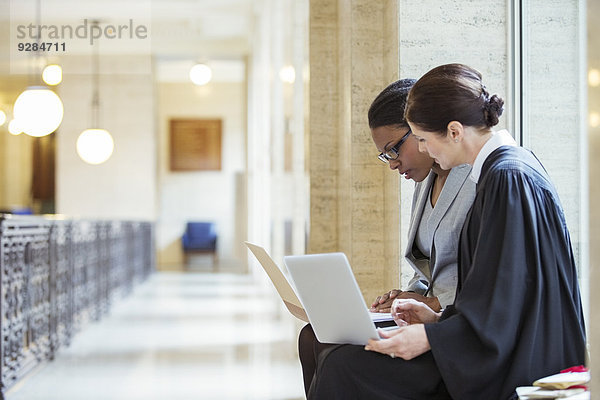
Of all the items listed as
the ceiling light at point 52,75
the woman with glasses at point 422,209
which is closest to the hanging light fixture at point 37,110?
the ceiling light at point 52,75

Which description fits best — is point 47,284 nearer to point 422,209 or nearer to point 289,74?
point 289,74

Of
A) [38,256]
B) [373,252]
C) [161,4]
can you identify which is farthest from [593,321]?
[161,4]

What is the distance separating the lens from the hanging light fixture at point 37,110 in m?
7.49

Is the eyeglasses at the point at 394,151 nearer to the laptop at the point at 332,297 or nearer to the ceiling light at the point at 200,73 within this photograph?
the laptop at the point at 332,297

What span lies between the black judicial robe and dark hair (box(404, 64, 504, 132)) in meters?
0.20

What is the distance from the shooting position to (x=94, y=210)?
14180 millimetres

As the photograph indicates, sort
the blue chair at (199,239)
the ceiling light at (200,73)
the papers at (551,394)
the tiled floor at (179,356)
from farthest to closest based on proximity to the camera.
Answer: the blue chair at (199,239) < the ceiling light at (200,73) < the tiled floor at (179,356) < the papers at (551,394)

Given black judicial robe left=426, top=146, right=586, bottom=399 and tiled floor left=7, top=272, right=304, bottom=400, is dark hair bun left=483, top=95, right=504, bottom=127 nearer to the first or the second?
black judicial robe left=426, top=146, right=586, bottom=399

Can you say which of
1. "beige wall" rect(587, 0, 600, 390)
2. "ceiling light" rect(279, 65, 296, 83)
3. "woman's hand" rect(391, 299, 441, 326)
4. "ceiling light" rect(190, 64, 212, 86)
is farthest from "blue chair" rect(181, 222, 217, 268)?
"beige wall" rect(587, 0, 600, 390)

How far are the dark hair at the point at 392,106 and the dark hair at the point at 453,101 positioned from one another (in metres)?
0.39

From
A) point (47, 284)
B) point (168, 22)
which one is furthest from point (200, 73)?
point (47, 284)

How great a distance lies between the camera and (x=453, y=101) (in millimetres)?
1826

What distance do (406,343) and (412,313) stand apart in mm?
235

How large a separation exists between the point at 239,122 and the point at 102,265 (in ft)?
30.6
